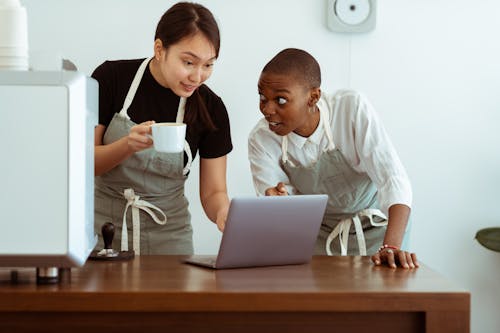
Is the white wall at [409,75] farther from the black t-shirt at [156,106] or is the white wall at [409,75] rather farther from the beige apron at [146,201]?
the black t-shirt at [156,106]

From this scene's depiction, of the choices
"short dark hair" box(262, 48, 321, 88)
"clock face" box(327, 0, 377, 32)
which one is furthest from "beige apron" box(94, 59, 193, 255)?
"clock face" box(327, 0, 377, 32)

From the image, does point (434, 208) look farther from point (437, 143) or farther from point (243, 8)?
point (243, 8)

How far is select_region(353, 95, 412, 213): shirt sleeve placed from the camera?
237 cm

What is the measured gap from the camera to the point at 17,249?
157 cm

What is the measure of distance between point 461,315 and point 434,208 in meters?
2.08

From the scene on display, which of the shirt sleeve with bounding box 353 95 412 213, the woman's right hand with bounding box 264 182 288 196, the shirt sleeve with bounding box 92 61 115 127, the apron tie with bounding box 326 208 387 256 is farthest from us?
the apron tie with bounding box 326 208 387 256

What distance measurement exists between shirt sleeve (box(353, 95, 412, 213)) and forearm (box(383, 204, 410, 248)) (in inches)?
0.7

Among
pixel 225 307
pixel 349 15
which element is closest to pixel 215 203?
pixel 225 307

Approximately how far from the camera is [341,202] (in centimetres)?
268

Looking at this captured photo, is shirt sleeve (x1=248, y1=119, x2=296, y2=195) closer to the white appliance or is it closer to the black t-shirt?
the black t-shirt

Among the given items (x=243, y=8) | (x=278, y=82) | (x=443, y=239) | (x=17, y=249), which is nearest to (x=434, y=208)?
(x=443, y=239)

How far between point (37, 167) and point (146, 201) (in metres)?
1.06

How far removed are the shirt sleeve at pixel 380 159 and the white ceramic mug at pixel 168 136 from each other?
2.48 ft

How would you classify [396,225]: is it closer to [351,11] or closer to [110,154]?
[110,154]
